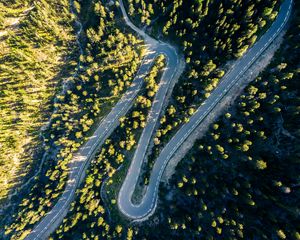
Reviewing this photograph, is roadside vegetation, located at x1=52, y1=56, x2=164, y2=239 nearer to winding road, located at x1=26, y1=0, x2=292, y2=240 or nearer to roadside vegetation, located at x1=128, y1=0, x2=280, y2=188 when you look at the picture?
winding road, located at x1=26, y1=0, x2=292, y2=240

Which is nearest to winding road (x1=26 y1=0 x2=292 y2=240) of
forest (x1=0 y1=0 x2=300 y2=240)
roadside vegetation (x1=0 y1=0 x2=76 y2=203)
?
forest (x1=0 y1=0 x2=300 y2=240)

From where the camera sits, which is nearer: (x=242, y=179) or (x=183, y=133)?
(x=242, y=179)

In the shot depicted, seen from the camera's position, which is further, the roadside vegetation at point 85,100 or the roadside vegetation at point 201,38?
the roadside vegetation at point 85,100

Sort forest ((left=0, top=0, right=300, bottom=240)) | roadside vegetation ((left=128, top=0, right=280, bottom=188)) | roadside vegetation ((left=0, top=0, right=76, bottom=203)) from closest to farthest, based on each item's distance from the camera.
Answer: forest ((left=0, top=0, right=300, bottom=240)), roadside vegetation ((left=128, top=0, right=280, bottom=188)), roadside vegetation ((left=0, top=0, right=76, bottom=203))

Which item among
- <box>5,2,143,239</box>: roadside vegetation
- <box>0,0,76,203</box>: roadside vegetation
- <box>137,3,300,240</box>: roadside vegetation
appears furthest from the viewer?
<box>0,0,76,203</box>: roadside vegetation

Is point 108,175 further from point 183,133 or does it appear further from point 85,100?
point 85,100

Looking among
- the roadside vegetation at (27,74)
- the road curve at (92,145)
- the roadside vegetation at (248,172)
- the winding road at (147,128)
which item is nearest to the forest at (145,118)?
the roadside vegetation at (248,172)

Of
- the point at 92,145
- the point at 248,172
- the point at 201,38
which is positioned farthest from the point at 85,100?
the point at 248,172

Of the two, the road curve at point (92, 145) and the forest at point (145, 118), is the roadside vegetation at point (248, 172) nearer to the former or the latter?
the forest at point (145, 118)
